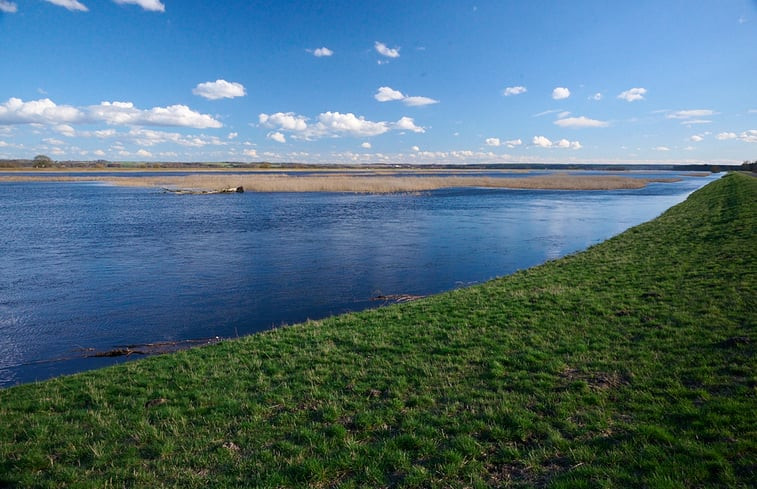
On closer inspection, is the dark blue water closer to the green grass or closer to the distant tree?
the green grass

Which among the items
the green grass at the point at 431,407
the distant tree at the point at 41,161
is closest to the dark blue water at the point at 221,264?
the green grass at the point at 431,407

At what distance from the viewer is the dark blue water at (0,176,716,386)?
13.4m

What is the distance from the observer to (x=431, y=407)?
6863 mm

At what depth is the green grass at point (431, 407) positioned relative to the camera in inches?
209

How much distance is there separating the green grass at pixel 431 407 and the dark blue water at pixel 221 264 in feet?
12.2

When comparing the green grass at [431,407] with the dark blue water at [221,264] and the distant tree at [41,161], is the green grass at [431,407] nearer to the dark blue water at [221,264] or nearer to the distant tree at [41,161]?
the dark blue water at [221,264]

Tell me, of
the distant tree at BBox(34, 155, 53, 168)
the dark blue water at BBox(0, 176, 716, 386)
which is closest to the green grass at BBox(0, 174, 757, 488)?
the dark blue water at BBox(0, 176, 716, 386)

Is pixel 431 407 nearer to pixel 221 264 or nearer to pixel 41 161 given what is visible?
pixel 221 264

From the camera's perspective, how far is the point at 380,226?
3478cm

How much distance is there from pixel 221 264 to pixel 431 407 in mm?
17149

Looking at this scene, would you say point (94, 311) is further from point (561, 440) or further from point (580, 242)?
point (580, 242)

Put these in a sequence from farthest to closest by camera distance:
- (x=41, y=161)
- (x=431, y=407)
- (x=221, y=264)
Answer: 1. (x=41, y=161)
2. (x=221, y=264)
3. (x=431, y=407)

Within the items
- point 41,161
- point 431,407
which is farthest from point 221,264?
point 41,161

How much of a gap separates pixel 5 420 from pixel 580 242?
27.8m
